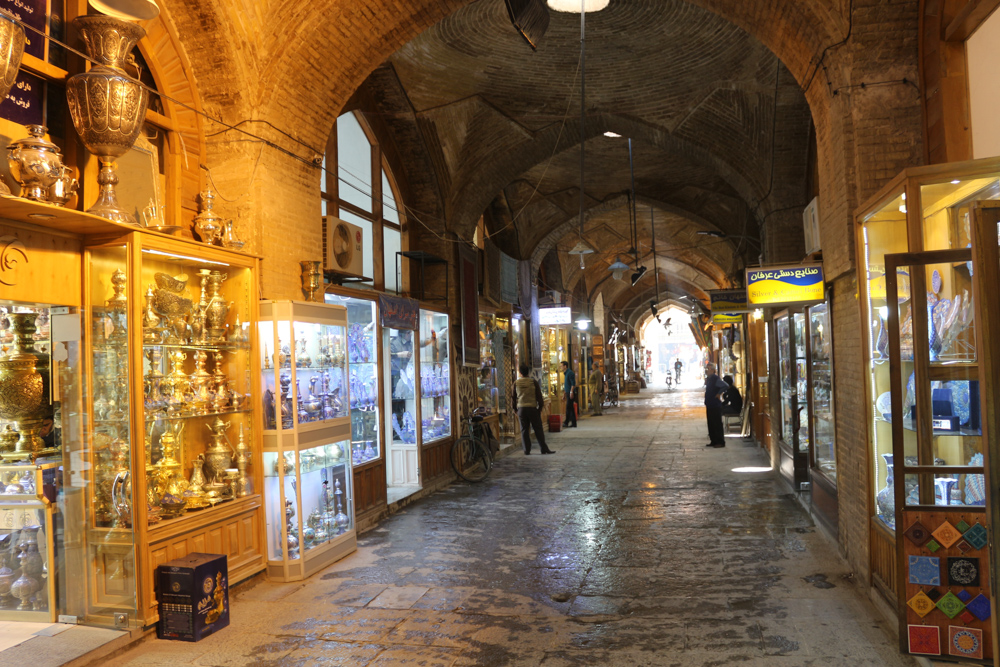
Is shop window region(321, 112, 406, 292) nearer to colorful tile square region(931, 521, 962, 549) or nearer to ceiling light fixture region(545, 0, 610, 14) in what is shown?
ceiling light fixture region(545, 0, 610, 14)

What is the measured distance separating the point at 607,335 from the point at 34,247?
1052 inches

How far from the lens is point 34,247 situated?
13.4ft

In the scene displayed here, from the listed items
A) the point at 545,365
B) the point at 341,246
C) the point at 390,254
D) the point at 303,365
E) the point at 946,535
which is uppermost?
the point at 390,254

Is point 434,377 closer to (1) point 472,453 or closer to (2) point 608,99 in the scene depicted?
(1) point 472,453

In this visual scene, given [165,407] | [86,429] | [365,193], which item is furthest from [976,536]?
[365,193]

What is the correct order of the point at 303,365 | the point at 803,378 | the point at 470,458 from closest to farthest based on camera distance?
the point at 303,365 < the point at 803,378 < the point at 470,458

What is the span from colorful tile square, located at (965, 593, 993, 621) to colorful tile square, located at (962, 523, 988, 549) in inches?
9.4

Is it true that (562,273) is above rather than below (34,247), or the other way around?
above

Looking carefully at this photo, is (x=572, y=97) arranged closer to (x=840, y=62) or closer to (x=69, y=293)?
(x=840, y=62)

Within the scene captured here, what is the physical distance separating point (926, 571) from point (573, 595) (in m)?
2.18

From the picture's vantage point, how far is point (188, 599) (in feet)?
14.2

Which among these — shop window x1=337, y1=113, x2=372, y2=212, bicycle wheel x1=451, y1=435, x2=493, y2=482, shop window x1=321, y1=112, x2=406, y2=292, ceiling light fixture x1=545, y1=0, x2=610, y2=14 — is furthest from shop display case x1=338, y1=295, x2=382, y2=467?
ceiling light fixture x1=545, y1=0, x2=610, y2=14

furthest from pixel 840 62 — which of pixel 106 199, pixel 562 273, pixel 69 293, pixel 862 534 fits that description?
pixel 562 273

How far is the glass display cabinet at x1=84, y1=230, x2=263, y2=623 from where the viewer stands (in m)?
4.39
